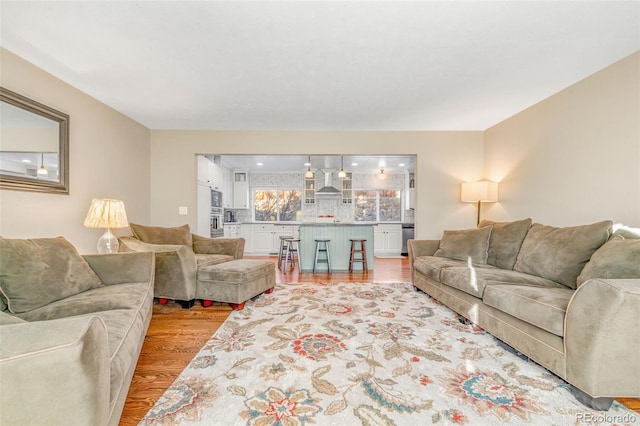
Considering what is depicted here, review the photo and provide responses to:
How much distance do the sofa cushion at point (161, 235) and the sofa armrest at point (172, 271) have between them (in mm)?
579

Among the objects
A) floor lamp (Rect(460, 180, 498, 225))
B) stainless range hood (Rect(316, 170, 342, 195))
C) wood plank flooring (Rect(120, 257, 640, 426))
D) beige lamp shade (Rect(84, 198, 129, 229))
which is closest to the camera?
wood plank flooring (Rect(120, 257, 640, 426))

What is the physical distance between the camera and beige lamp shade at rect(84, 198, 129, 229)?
278 cm

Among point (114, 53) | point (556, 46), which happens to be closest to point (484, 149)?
point (556, 46)

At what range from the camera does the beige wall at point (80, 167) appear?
241 centimetres

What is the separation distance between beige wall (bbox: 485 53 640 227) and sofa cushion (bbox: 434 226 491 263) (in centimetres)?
76

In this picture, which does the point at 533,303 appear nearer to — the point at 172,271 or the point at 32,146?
the point at 172,271

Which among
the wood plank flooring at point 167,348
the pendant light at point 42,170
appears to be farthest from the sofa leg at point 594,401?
the pendant light at point 42,170

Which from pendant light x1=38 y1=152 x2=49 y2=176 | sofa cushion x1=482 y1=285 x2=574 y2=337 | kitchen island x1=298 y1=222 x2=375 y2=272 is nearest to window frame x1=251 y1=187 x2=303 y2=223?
kitchen island x1=298 y1=222 x2=375 y2=272

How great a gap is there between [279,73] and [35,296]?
2.54 meters

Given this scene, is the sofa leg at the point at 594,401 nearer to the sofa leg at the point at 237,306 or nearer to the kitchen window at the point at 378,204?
the sofa leg at the point at 237,306

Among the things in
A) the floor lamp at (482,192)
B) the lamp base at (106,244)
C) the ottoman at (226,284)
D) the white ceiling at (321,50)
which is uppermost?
the white ceiling at (321,50)

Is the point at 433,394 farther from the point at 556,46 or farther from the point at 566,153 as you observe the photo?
the point at 566,153

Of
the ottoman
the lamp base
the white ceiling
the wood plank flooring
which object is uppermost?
the white ceiling

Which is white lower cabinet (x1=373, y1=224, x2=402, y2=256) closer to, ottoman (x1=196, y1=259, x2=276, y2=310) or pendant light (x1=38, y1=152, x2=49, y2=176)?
ottoman (x1=196, y1=259, x2=276, y2=310)
